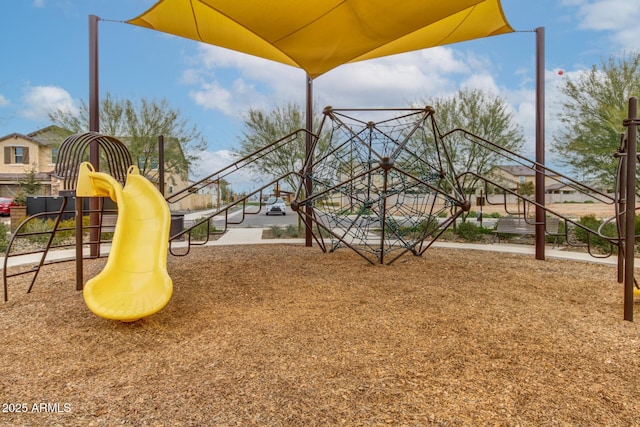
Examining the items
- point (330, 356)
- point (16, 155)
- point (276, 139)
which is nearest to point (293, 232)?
point (276, 139)

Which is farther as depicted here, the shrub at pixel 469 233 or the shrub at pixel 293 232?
the shrub at pixel 293 232

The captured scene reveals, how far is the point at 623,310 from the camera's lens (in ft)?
13.0

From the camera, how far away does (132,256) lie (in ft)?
12.6

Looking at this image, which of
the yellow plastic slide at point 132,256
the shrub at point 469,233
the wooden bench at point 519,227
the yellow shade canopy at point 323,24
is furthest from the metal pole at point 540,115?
the yellow plastic slide at point 132,256

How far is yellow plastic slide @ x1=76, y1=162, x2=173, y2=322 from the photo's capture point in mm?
3352

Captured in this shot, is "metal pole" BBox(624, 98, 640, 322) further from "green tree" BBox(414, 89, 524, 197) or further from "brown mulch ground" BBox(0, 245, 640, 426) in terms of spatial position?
"green tree" BBox(414, 89, 524, 197)

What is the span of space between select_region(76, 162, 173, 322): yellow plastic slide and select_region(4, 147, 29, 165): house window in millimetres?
33363

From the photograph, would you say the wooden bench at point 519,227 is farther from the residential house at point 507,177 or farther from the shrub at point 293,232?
the shrub at point 293,232

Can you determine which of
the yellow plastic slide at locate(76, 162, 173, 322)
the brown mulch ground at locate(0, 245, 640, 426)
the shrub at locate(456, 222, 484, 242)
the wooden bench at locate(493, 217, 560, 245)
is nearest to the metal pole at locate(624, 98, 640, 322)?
the brown mulch ground at locate(0, 245, 640, 426)

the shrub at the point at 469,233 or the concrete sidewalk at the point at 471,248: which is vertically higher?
the shrub at the point at 469,233

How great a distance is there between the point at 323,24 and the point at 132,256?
4628 mm

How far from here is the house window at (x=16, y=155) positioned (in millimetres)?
29891

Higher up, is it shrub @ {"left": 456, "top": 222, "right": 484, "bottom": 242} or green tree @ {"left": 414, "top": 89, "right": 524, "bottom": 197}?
green tree @ {"left": 414, "top": 89, "right": 524, "bottom": 197}

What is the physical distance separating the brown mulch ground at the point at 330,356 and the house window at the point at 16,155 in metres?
32.4
